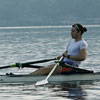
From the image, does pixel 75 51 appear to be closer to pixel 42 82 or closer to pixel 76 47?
pixel 76 47

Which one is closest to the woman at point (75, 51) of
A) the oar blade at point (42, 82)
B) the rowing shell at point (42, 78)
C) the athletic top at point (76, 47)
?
the athletic top at point (76, 47)

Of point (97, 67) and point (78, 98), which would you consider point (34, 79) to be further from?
point (97, 67)

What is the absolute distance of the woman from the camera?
20000 mm

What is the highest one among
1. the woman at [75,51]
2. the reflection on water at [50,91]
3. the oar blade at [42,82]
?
the woman at [75,51]

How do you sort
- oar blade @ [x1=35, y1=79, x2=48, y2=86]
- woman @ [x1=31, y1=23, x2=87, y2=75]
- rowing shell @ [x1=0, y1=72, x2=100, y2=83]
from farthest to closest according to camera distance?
rowing shell @ [x1=0, y1=72, x2=100, y2=83]
woman @ [x1=31, y1=23, x2=87, y2=75]
oar blade @ [x1=35, y1=79, x2=48, y2=86]

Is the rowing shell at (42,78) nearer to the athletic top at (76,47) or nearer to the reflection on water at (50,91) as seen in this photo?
the reflection on water at (50,91)

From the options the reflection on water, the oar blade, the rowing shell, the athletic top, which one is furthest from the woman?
the oar blade

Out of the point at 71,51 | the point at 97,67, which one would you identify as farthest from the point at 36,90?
the point at 97,67

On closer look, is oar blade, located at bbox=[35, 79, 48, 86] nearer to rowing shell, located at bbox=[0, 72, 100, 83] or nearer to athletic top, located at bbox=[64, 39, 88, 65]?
rowing shell, located at bbox=[0, 72, 100, 83]

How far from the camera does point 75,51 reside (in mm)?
20203

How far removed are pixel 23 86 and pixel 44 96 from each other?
2.34 m

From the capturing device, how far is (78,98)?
16.9 meters

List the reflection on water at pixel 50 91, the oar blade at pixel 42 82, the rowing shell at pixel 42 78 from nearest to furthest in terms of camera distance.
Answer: the reflection on water at pixel 50 91 → the oar blade at pixel 42 82 → the rowing shell at pixel 42 78

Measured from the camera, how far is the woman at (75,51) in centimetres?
2000
